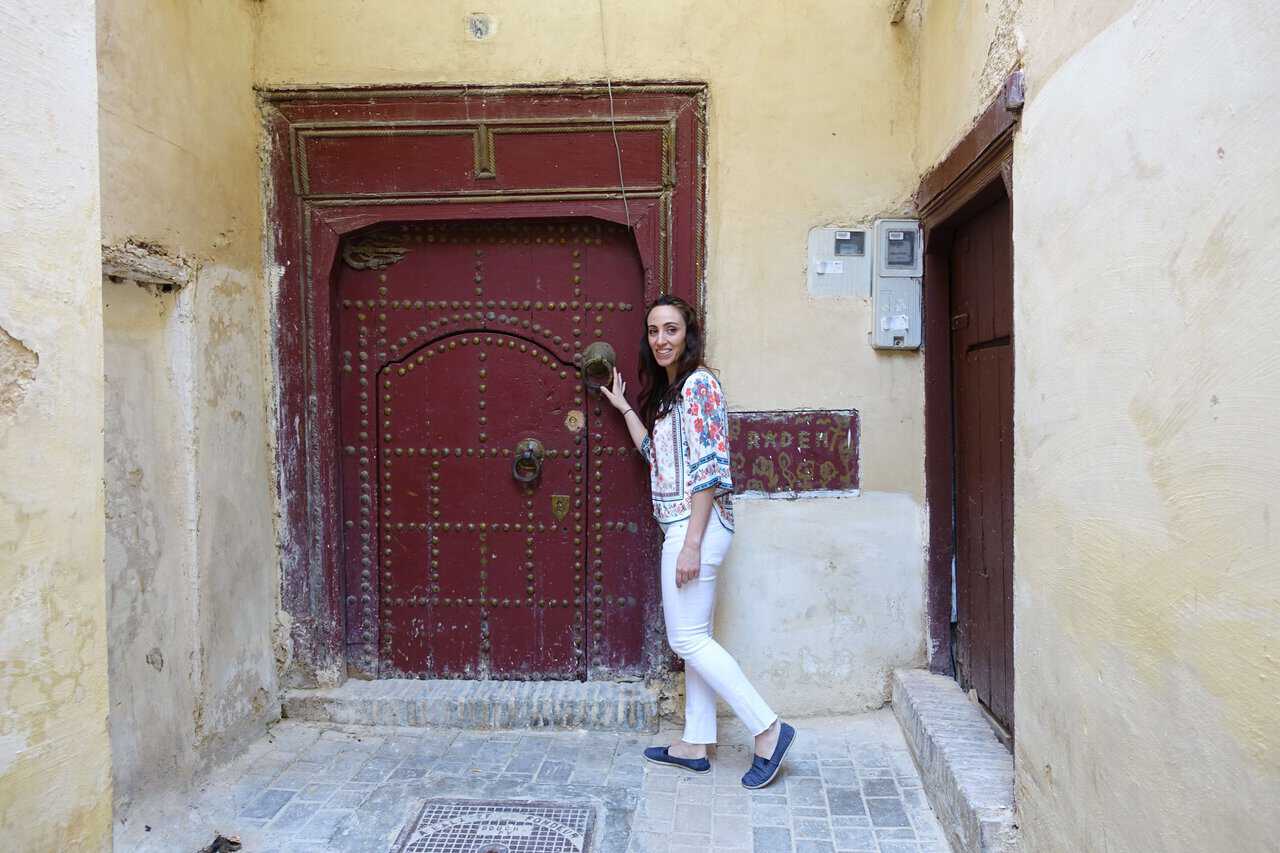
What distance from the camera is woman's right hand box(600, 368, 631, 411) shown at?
3.48m

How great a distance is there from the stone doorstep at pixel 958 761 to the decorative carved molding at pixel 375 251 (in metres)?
2.65

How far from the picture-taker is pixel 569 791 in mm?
3000

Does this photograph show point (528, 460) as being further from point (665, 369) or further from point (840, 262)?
point (840, 262)

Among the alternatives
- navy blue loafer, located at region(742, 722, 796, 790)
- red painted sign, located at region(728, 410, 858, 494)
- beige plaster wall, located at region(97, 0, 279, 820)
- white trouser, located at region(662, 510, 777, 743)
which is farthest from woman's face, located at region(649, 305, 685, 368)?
beige plaster wall, located at region(97, 0, 279, 820)

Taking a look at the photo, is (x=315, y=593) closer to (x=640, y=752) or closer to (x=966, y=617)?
(x=640, y=752)

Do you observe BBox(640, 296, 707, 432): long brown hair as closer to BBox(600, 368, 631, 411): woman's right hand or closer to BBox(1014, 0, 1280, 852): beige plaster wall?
BBox(600, 368, 631, 411): woman's right hand

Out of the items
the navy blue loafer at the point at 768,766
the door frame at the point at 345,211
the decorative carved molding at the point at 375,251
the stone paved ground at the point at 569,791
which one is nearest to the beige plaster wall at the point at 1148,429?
the stone paved ground at the point at 569,791

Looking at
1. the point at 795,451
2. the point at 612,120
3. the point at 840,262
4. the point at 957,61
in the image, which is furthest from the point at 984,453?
the point at 612,120

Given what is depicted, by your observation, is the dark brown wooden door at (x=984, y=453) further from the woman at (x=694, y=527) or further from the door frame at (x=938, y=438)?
the woman at (x=694, y=527)

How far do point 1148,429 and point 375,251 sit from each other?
119 inches

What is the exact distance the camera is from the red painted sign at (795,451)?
3.46 m

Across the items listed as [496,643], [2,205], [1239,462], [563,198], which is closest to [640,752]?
[496,643]

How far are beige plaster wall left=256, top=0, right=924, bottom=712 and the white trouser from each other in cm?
43

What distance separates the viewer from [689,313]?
3193 mm
